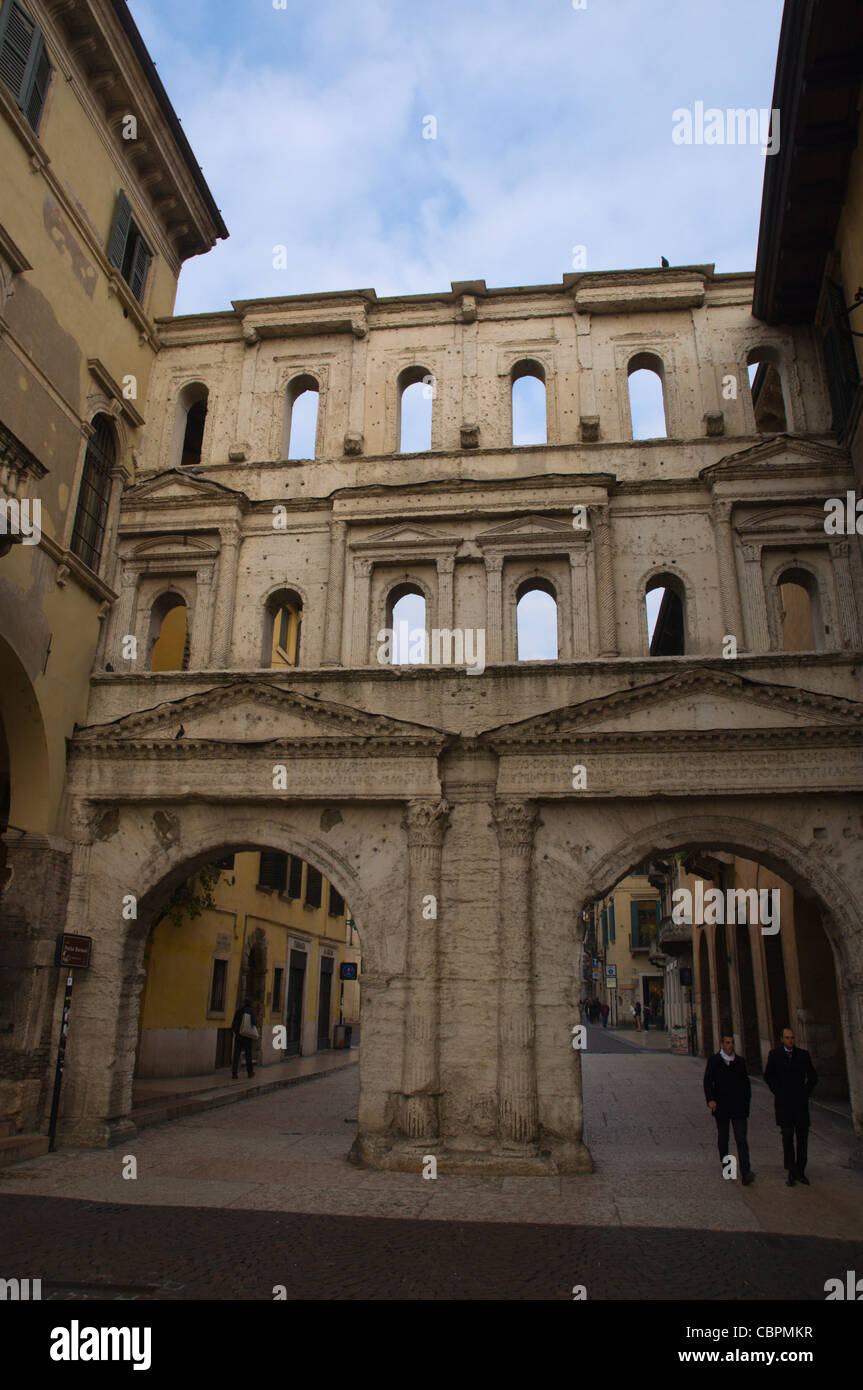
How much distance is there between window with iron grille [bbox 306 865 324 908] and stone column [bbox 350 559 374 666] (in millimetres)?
14586

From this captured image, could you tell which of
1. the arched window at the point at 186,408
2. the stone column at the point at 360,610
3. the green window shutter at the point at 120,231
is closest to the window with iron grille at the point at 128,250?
the green window shutter at the point at 120,231

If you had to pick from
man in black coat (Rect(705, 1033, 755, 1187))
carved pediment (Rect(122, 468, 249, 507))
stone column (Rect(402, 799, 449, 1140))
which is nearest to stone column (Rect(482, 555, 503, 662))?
stone column (Rect(402, 799, 449, 1140))

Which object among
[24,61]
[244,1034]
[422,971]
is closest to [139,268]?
[24,61]

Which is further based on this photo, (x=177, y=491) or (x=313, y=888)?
(x=313, y=888)

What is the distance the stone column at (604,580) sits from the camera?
1444 cm

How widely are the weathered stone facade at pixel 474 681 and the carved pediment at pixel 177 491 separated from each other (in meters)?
0.07

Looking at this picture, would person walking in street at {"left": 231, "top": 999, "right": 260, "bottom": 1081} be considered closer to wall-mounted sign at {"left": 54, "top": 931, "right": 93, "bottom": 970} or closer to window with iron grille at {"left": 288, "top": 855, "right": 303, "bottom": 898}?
window with iron grille at {"left": 288, "top": 855, "right": 303, "bottom": 898}

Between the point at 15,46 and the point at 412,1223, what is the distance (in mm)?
16200

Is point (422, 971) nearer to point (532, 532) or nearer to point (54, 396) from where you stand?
point (532, 532)

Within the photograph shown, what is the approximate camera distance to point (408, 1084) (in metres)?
12.3

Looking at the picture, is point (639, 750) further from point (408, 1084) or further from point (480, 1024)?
point (408, 1084)

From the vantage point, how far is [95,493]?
16.1 meters

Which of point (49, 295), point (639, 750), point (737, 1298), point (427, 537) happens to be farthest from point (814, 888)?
point (49, 295)

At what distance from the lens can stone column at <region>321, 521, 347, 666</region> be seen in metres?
15.0
